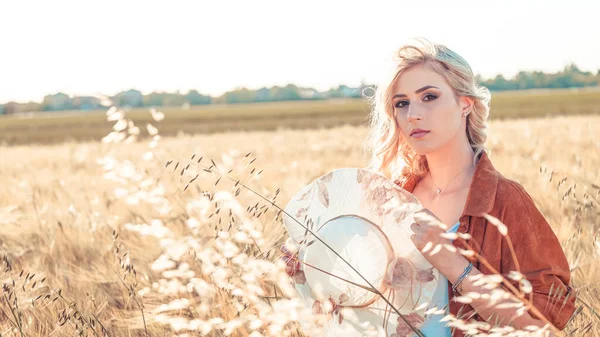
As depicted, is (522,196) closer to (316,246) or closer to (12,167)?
(316,246)

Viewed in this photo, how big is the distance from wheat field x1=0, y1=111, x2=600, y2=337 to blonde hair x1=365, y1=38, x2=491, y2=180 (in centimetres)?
29

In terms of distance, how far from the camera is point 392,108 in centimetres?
248

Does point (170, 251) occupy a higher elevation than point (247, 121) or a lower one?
higher

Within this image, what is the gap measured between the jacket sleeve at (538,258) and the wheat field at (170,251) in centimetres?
13

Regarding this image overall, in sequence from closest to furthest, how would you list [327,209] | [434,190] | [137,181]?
1. [137,181]
2. [327,209]
3. [434,190]

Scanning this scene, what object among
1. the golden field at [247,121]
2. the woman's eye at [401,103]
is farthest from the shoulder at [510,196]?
the golden field at [247,121]

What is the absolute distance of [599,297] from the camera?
8.29 feet

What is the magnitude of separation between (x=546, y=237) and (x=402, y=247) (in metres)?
0.44

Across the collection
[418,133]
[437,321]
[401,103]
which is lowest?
[437,321]

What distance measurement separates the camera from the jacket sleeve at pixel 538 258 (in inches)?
79.7

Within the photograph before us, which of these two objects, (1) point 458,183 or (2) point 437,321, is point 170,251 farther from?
(1) point 458,183

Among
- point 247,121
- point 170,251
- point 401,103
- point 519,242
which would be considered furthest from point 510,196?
point 247,121

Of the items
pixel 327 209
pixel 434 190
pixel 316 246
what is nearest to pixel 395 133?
pixel 434 190

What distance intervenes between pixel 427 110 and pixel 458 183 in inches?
12.4
